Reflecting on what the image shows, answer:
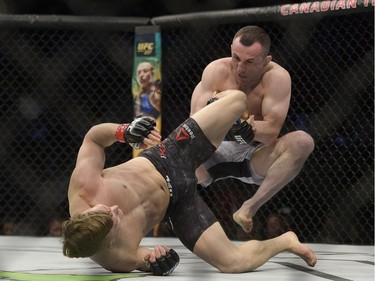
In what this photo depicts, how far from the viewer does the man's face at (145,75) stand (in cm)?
393

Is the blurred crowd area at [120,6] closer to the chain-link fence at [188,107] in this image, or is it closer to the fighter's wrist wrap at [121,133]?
the chain-link fence at [188,107]

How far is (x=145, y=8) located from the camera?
4.82 meters

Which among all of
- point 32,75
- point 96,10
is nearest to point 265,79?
point 32,75

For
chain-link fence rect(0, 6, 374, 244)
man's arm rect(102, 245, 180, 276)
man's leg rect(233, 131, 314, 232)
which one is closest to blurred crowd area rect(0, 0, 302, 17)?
chain-link fence rect(0, 6, 374, 244)

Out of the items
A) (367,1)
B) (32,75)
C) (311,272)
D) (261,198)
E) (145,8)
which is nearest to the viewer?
(311,272)

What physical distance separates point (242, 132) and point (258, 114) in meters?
0.26

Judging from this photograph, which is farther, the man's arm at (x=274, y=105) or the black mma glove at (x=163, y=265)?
the man's arm at (x=274, y=105)

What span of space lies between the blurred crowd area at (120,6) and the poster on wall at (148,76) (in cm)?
47

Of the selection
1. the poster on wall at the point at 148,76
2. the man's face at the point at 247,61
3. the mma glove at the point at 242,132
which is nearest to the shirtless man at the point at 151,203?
the mma glove at the point at 242,132

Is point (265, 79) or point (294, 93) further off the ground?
point (265, 79)

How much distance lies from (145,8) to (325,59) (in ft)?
4.41

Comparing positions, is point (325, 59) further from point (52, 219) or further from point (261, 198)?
point (52, 219)

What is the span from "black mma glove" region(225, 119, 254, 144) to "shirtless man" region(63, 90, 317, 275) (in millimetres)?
140

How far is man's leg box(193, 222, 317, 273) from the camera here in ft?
7.93
